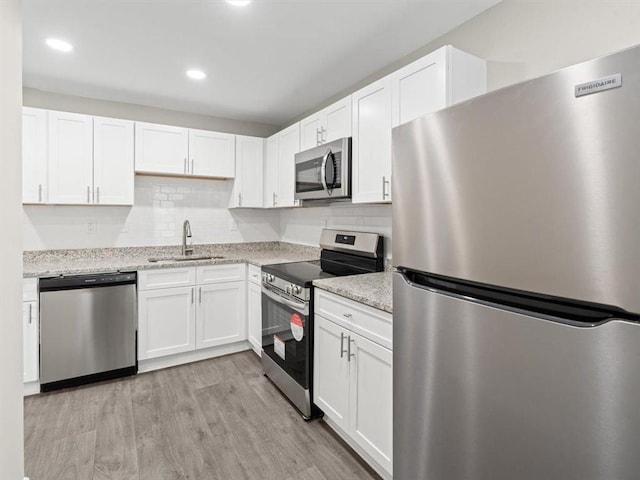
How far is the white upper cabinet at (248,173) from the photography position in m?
3.70

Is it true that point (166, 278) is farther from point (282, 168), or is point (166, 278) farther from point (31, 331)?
point (282, 168)

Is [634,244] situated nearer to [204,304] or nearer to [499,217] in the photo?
[499,217]

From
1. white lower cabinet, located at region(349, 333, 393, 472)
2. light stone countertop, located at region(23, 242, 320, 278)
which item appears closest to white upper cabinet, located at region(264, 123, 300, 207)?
light stone countertop, located at region(23, 242, 320, 278)

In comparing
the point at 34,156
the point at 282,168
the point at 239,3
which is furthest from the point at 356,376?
the point at 34,156

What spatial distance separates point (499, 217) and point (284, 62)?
7.38 ft

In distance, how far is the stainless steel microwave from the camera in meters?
2.38

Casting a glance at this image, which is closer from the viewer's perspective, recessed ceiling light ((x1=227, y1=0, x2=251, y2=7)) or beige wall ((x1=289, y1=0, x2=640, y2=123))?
beige wall ((x1=289, y1=0, x2=640, y2=123))

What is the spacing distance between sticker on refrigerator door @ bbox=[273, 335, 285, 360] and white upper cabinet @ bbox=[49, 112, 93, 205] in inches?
82.2

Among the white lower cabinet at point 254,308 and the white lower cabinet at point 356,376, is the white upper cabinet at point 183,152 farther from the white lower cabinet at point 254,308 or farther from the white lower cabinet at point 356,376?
the white lower cabinet at point 356,376

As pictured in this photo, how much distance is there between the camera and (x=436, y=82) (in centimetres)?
174

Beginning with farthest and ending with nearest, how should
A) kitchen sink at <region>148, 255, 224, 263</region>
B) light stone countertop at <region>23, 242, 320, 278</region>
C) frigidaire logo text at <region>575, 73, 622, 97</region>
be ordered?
kitchen sink at <region>148, 255, 224, 263</region>
light stone countertop at <region>23, 242, 320, 278</region>
frigidaire logo text at <region>575, 73, 622, 97</region>

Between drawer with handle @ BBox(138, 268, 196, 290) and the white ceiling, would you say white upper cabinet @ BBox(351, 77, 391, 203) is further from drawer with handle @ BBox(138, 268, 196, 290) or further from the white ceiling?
drawer with handle @ BBox(138, 268, 196, 290)

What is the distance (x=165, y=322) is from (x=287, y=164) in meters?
1.85

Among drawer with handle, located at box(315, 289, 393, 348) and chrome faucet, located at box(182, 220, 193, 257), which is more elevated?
chrome faucet, located at box(182, 220, 193, 257)
